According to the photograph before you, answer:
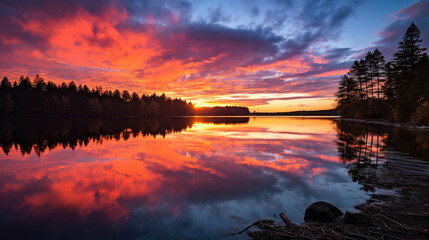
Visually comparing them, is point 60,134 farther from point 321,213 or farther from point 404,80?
point 404,80

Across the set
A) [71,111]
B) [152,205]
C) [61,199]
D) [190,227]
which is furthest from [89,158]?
[71,111]

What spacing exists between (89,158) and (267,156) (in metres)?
15.5

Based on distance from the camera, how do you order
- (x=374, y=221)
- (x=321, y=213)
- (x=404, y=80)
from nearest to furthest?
(x=374, y=221)
(x=321, y=213)
(x=404, y=80)

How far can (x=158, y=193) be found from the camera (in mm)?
10148

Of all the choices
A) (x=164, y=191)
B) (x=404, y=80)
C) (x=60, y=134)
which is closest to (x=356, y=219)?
(x=164, y=191)

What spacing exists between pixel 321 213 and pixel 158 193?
7.14 metres

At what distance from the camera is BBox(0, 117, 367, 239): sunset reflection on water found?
23.4ft

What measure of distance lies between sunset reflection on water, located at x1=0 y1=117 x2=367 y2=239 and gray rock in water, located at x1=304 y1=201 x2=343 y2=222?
435mm

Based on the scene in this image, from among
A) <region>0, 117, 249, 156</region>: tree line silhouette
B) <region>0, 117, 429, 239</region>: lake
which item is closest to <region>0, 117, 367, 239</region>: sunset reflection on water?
<region>0, 117, 429, 239</region>: lake

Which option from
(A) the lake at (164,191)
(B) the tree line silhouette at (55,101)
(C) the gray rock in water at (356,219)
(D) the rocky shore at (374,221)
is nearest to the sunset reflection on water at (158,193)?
(A) the lake at (164,191)

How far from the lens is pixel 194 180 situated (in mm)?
12086

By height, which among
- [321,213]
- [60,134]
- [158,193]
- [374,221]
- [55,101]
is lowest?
[158,193]

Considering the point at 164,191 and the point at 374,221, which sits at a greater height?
the point at 374,221

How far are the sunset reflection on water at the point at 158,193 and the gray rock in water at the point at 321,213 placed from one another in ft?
1.43
